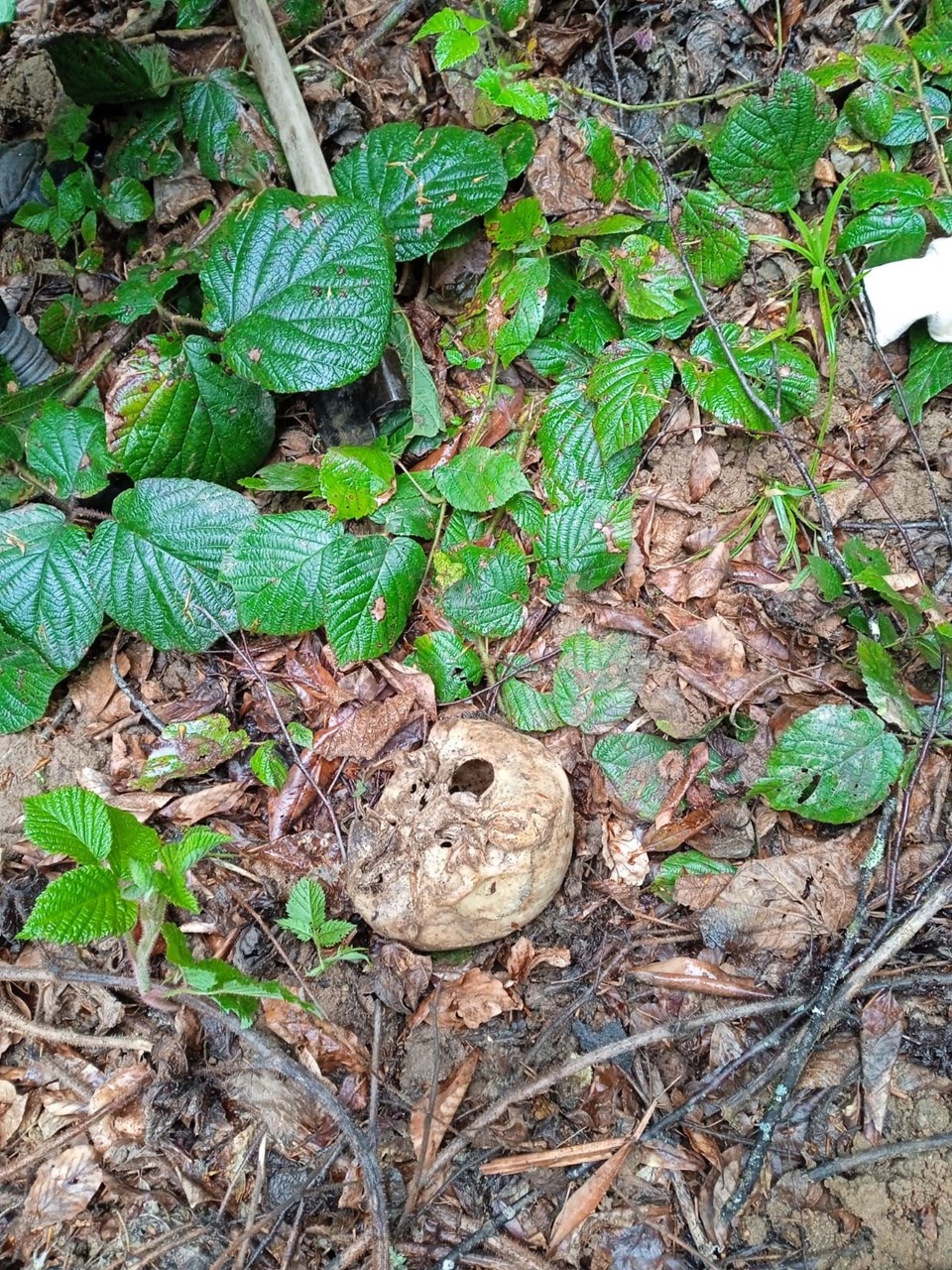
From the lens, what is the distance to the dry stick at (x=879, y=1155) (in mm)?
1747

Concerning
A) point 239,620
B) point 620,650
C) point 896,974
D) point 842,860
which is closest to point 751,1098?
point 896,974

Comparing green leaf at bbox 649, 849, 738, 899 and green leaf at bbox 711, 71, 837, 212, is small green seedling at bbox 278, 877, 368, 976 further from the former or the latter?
green leaf at bbox 711, 71, 837, 212

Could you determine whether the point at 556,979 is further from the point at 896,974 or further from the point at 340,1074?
the point at 896,974

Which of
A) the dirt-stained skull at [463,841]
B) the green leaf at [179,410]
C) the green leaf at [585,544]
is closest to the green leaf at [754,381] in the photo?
the green leaf at [585,544]

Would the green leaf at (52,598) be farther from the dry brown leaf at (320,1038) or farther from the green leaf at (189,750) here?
the dry brown leaf at (320,1038)

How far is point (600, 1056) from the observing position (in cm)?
194

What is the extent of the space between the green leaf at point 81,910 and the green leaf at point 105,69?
2.77 metres

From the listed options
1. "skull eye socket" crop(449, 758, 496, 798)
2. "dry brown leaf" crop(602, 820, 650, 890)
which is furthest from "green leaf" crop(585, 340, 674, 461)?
"dry brown leaf" crop(602, 820, 650, 890)

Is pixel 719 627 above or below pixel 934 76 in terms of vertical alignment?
below

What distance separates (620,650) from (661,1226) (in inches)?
55.4

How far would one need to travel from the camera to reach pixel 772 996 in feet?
6.42

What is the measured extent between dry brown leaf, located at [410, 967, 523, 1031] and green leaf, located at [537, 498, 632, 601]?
1.12 metres

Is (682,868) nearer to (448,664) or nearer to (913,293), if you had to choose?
(448,664)

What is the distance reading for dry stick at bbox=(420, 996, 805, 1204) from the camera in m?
1.92
